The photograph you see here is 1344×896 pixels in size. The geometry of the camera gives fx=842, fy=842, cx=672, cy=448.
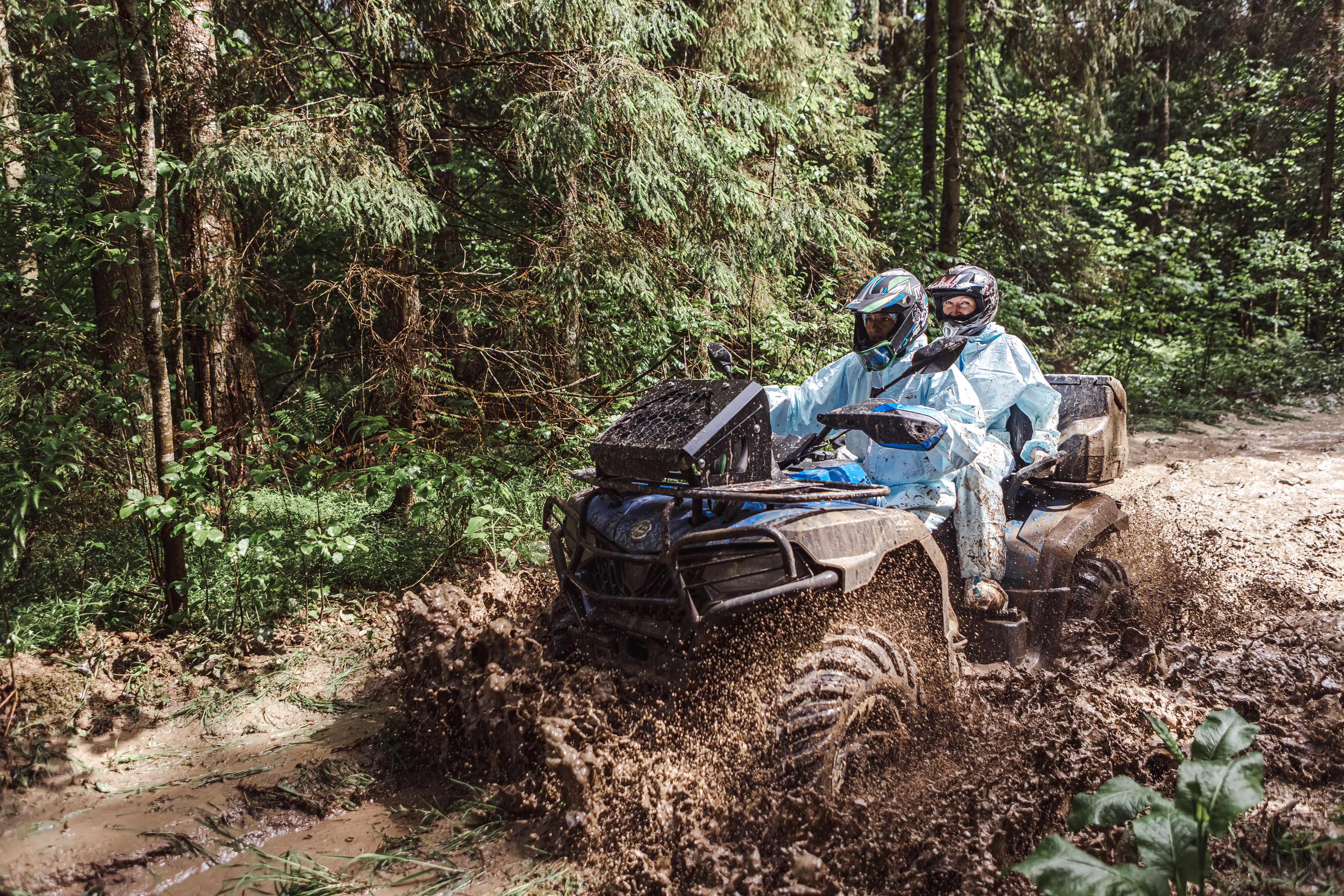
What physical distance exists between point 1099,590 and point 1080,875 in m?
2.52

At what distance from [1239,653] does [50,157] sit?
6.86m

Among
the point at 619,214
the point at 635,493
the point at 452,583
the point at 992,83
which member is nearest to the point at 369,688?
the point at 452,583

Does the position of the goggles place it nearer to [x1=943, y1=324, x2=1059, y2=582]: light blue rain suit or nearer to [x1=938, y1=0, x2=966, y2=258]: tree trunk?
[x1=943, y1=324, x2=1059, y2=582]: light blue rain suit

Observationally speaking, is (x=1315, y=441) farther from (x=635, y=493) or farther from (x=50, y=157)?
(x=50, y=157)

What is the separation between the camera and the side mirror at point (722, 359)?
11.6ft

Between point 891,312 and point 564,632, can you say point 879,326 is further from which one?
point 564,632

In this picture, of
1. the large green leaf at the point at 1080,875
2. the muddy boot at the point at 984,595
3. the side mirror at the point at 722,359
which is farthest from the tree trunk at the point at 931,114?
the large green leaf at the point at 1080,875

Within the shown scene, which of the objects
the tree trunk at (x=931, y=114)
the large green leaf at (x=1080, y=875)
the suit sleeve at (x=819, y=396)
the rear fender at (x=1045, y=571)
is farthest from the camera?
the tree trunk at (x=931, y=114)

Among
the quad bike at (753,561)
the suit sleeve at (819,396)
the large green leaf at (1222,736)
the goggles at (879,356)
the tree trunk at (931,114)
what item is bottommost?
the large green leaf at (1222,736)

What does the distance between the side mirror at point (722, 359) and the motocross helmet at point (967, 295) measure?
1509 millimetres

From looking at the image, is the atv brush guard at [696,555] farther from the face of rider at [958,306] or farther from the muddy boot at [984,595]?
the face of rider at [958,306]

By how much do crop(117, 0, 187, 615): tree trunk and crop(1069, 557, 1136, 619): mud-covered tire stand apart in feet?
15.5

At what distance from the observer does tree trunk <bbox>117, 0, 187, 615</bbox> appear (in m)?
4.32

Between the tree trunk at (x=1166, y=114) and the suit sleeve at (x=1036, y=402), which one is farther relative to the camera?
the tree trunk at (x=1166, y=114)
